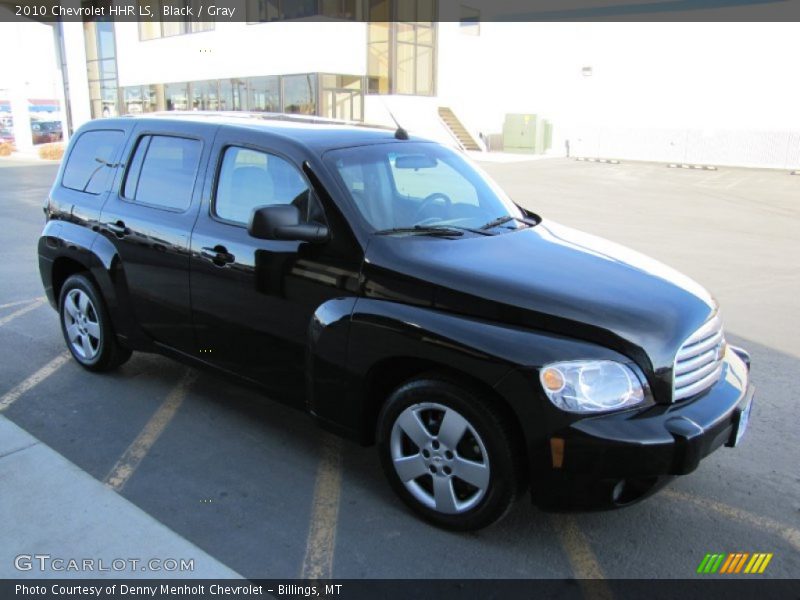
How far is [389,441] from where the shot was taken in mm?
3309

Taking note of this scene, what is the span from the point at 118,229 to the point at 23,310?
10.0ft

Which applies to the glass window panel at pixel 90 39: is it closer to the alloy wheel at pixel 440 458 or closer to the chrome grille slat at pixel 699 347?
the alloy wheel at pixel 440 458

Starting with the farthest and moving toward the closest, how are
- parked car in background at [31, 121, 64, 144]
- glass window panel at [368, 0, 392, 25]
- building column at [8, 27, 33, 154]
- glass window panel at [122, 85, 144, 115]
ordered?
parked car in background at [31, 121, 64, 144]
glass window panel at [122, 85, 144, 115]
building column at [8, 27, 33, 154]
glass window panel at [368, 0, 392, 25]

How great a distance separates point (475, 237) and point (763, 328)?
13.5ft

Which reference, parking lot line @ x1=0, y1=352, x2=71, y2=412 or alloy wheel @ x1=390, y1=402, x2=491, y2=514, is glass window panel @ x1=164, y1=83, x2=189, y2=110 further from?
alloy wheel @ x1=390, y1=402, x2=491, y2=514

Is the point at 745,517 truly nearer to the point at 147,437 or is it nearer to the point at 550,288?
the point at 550,288

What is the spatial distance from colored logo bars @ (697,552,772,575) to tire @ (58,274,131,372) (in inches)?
153

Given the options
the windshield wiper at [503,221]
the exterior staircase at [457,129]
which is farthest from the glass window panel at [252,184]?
the exterior staircase at [457,129]

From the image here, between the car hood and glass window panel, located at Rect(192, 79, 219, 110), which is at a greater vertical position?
glass window panel, located at Rect(192, 79, 219, 110)

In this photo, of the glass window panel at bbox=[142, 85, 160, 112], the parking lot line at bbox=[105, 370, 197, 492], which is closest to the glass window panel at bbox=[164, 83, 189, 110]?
the glass window panel at bbox=[142, 85, 160, 112]

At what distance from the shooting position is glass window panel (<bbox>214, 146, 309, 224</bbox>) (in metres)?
3.71

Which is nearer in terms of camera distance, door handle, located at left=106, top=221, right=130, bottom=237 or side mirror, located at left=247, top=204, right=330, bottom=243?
side mirror, located at left=247, top=204, right=330, bottom=243

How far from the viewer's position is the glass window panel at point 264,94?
1169 inches

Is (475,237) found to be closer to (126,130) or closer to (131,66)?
(126,130)
